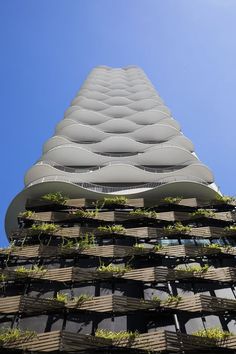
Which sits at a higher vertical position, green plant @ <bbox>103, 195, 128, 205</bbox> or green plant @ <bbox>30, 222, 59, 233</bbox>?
green plant @ <bbox>103, 195, 128, 205</bbox>

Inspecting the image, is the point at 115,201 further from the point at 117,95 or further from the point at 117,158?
the point at 117,95

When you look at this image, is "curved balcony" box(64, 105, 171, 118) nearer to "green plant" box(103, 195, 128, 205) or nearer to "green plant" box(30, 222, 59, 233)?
"green plant" box(103, 195, 128, 205)

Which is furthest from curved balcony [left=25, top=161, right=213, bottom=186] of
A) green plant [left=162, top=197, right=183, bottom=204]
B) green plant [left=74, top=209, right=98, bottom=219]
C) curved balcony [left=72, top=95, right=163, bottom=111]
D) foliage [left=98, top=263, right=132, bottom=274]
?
curved balcony [left=72, top=95, right=163, bottom=111]

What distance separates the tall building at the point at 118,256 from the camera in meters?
15.0

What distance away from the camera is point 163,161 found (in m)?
33.3

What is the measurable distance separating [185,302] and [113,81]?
48.3 meters

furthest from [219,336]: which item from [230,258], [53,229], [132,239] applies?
[53,229]

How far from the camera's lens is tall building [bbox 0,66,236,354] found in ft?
49.3

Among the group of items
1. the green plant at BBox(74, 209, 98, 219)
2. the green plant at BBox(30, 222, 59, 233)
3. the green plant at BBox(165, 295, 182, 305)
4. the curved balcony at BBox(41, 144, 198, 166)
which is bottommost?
the green plant at BBox(165, 295, 182, 305)

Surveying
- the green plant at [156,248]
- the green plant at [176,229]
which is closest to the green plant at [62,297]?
the green plant at [156,248]

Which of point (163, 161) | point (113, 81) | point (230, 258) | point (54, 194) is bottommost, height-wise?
point (230, 258)

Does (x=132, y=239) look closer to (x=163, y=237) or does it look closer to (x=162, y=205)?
(x=163, y=237)

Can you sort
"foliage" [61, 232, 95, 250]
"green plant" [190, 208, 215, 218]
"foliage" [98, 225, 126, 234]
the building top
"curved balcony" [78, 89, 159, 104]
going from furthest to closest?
"curved balcony" [78, 89, 159, 104] < the building top < "green plant" [190, 208, 215, 218] < "foliage" [98, 225, 126, 234] < "foliage" [61, 232, 95, 250]

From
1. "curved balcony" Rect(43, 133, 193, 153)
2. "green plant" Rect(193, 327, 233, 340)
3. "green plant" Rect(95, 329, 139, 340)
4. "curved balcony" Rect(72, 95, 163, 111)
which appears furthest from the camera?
"curved balcony" Rect(72, 95, 163, 111)
